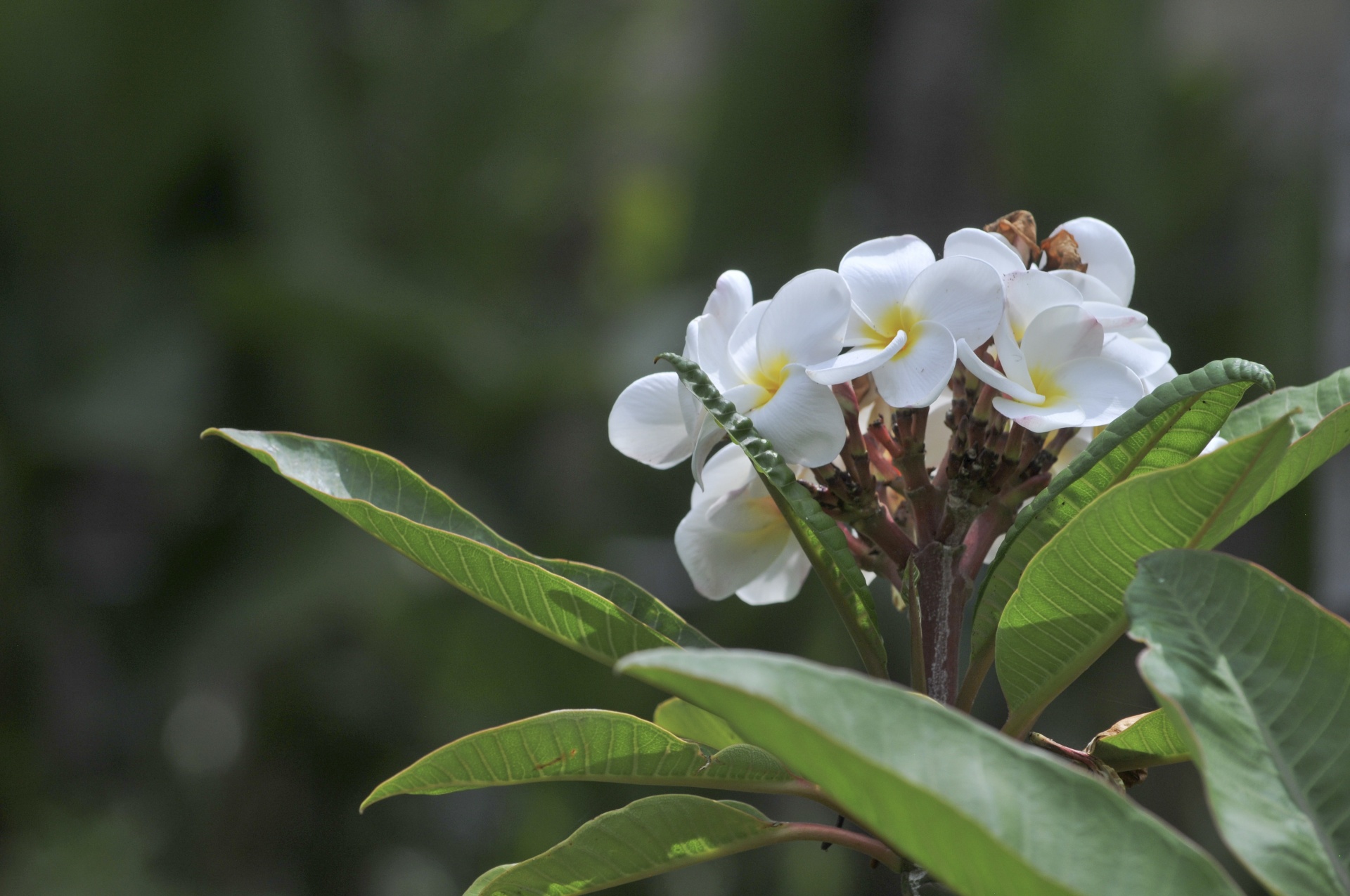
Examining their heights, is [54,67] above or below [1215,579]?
above

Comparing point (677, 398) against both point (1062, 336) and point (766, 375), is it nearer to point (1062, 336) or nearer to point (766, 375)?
point (766, 375)

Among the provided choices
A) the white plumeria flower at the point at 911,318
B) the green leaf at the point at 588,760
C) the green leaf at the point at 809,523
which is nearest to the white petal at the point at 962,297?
the white plumeria flower at the point at 911,318

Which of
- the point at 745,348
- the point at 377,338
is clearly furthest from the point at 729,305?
the point at 377,338

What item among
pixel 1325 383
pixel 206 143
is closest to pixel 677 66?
pixel 206 143

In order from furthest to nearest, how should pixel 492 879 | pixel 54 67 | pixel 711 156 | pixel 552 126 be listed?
pixel 552 126 < pixel 711 156 < pixel 54 67 < pixel 492 879

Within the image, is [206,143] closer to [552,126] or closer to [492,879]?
[552,126]

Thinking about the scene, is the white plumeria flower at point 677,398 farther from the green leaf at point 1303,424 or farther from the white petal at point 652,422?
the green leaf at point 1303,424
